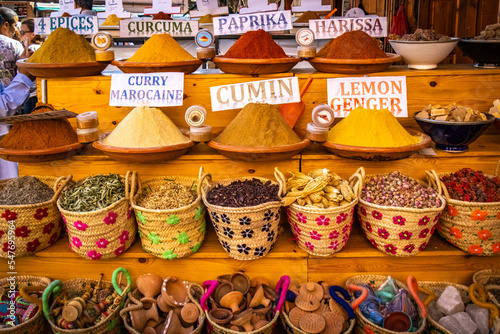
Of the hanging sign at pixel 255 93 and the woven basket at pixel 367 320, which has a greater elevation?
the hanging sign at pixel 255 93

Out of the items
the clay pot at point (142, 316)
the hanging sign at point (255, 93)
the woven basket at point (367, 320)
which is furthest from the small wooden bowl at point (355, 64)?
the clay pot at point (142, 316)

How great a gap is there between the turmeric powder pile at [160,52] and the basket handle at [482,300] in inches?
Answer: 61.4

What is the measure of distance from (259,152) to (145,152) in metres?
0.45

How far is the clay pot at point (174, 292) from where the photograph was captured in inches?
65.4

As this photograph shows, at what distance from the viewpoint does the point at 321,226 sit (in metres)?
1.63

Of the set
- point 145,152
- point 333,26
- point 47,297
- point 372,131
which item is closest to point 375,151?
point 372,131

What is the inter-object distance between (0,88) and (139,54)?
3.31 ft

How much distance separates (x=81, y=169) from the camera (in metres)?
1.92

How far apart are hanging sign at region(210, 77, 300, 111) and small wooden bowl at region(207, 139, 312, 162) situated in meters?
0.22

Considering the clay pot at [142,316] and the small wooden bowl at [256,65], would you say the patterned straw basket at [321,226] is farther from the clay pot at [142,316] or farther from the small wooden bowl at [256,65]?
the clay pot at [142,316]

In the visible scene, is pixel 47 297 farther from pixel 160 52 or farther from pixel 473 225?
pixel 473 225

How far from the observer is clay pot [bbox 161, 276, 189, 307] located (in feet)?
5.45

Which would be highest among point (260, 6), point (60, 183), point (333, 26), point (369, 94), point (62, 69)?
point (260, 6)

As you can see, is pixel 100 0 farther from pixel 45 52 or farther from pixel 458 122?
pixel 458 122
